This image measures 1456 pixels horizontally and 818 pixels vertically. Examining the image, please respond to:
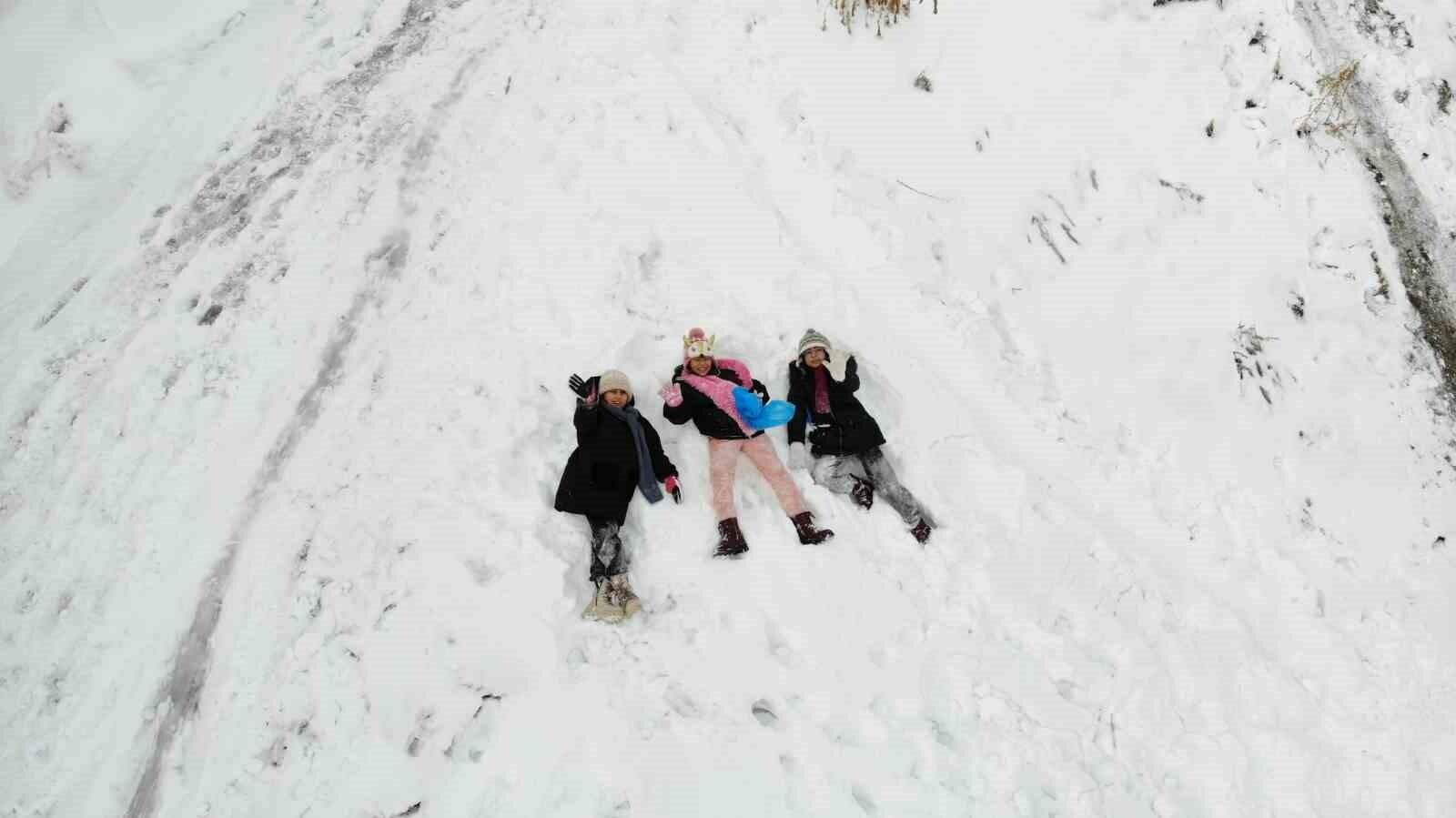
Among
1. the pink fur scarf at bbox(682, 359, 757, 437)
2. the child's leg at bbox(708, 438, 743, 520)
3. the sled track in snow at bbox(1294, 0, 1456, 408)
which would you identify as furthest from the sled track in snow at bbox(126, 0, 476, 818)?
the sled track in snow at bbox(1294, 0, 1456, 408)

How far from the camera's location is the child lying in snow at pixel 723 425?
5137 mm

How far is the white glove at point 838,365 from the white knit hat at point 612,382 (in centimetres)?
139

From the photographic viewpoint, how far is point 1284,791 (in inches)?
174

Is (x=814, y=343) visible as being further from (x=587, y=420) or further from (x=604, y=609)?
(x=604, y=609)

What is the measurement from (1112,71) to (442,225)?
585 cm

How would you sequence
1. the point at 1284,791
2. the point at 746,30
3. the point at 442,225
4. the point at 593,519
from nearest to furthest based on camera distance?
the point at 1284,791
the point at 593,519
the point at 442,225
the point at 746,30

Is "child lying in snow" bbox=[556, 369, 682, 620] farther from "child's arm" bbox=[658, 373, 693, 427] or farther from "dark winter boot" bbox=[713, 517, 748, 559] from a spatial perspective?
"dark winter boot" bbox=[713, 517, 748, 559]

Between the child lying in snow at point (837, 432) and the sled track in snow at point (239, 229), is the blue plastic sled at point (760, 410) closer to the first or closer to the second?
the child lying in snow at point (837, 432)

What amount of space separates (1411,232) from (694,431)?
577cm

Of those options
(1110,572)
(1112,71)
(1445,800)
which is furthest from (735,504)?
(1112,71)

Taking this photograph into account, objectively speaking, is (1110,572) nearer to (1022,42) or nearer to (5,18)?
(1022,42)

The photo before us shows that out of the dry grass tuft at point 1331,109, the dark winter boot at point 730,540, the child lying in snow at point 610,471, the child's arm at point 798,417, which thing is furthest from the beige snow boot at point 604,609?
the dry grass tuft at point 1331,109

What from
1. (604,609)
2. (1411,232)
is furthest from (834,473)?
(1411,232)

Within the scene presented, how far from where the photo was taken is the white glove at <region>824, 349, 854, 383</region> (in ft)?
18.1
